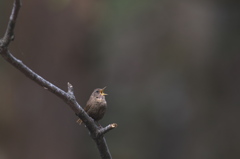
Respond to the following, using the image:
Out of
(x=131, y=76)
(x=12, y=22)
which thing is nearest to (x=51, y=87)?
(x=12, y=22)

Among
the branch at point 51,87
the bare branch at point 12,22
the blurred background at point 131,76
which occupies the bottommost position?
the branch at point 51,87

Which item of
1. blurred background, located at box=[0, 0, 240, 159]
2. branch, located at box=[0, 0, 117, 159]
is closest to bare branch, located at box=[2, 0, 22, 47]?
branch, located at box=[0, 0, 117, 159]

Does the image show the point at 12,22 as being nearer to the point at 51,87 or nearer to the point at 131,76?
the point at 51,87

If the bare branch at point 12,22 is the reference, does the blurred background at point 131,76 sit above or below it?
above

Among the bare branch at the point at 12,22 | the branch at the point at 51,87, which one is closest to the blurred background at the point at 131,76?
the branch at the point at 51,87

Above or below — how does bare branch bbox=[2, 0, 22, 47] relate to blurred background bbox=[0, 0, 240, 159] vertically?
below

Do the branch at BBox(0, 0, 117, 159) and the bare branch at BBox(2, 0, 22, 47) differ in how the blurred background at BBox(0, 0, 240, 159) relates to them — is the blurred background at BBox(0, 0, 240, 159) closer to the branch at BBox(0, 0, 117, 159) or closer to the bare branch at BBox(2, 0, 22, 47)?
the branch at BBox(0, 0, 117, 159)

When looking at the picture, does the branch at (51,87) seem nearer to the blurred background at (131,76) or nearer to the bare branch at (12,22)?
the bare branch at (12,22)
